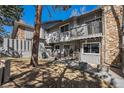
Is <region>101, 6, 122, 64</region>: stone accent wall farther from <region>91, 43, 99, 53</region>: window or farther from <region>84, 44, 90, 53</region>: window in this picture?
<region>84, 44, 90, 53</region>: window

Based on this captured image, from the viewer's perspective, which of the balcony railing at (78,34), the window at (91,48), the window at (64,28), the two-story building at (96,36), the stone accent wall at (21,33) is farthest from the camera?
the stone accent wall at (21,33)

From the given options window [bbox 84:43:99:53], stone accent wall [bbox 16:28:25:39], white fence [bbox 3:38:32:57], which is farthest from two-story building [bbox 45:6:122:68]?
stone accent wall [bbox 16:28:25:39]

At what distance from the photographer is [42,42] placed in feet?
82.3

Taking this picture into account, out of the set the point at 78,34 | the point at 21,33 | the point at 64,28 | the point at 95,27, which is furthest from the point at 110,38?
the point at 21,33

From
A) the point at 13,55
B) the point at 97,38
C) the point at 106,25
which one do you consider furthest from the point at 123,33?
the point at 13,55

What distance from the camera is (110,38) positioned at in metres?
13.3

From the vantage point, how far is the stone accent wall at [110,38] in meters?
12.7

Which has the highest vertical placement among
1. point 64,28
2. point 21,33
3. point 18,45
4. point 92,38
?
point 64,28

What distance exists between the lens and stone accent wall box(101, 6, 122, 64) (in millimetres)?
12734

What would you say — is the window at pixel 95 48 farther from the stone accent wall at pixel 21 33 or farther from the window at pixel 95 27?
the stone accent wall at pixel 21 33

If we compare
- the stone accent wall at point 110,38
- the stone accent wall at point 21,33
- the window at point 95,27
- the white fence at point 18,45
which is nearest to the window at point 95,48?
the stone accent wall at point 110,38

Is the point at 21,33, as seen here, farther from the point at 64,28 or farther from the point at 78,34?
the point at 78,34
